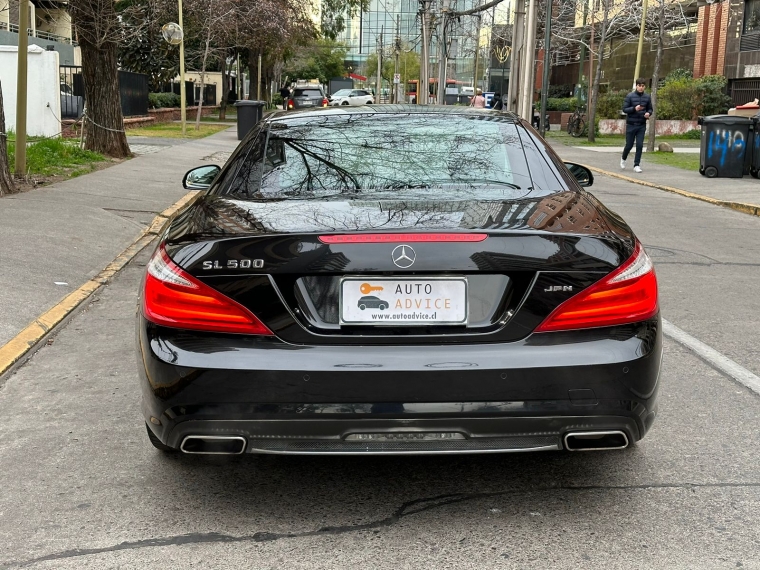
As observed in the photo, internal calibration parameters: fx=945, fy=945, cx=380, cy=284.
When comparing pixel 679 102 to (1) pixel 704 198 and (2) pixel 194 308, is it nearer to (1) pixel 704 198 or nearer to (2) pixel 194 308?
(1) pixel 704 198

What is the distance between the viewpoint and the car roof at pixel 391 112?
4.70 meters

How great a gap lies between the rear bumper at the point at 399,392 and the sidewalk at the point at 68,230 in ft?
10.6

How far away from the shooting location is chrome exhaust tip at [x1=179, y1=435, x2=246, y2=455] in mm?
3234

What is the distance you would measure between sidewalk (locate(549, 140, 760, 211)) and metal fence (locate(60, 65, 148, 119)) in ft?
37.5

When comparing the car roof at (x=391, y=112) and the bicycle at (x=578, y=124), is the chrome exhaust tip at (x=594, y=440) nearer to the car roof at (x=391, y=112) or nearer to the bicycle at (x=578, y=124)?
the car roof at (x=391, y=112)

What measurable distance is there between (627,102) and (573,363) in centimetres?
1826

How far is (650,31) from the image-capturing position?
46000mm

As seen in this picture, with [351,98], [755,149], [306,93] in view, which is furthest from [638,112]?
[351,98]

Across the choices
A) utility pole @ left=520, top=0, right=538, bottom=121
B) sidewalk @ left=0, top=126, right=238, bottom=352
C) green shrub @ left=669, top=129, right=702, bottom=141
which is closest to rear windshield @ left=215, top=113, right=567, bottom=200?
sidewalk @ left=0, top=126, right=238, bottom=352

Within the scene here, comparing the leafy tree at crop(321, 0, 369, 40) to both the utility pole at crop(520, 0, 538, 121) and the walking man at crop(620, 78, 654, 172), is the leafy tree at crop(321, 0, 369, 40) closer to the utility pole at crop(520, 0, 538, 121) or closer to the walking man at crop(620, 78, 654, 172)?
the utility pole at crop(520, 0, 538, 121)

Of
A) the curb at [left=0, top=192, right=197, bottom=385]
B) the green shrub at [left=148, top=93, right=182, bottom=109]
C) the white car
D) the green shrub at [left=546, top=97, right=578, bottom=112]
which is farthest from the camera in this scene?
the white car

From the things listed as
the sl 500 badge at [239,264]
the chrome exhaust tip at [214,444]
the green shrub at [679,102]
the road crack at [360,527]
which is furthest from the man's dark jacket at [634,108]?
the green shrub at [679,102]

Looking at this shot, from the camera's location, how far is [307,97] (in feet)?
157

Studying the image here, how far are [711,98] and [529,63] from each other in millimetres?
17686
